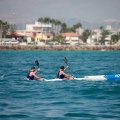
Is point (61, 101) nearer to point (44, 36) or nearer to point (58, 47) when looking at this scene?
point (58, 47)

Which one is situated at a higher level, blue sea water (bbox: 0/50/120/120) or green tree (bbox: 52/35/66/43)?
green tree (bbox: 52/35/66/43)

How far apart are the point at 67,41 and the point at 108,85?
164 meters

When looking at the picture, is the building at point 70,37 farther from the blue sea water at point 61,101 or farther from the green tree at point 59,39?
the blue sea water at point 61,101

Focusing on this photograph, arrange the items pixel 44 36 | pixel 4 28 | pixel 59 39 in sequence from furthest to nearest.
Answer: pixel 44 36
pixel 59 39
pixel 4 28

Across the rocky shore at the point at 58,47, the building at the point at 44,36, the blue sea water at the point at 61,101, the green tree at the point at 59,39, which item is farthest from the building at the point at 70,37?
the blue sea water at the point at 61,101

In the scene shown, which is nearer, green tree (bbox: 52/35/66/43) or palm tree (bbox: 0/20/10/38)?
palm tree (bbox: 0/20/10/38)

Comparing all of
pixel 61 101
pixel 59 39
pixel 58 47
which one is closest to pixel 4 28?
pixel 58 47

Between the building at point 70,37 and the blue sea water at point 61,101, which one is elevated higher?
the building at point 70,37

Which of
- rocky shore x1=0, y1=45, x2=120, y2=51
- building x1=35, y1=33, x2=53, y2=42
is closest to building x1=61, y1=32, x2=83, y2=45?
building x1=35, y1=33, x2=53, y2=42

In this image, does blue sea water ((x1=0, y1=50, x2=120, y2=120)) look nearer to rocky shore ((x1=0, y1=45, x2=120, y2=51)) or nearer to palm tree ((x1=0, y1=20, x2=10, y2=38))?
rocky shore ((x1=0, y1=45, x2=120, y2=51))

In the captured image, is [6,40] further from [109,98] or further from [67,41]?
[109,98]

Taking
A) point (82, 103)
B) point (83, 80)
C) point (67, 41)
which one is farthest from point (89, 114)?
point (67, 41)

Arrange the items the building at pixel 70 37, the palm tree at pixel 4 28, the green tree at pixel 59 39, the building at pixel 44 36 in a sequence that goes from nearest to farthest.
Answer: the palm tree at pixel 4 28
the green tree at pixel 59 39
the building at pixel 44 36
the building at pixel 70 37

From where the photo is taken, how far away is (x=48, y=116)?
17625 mm
